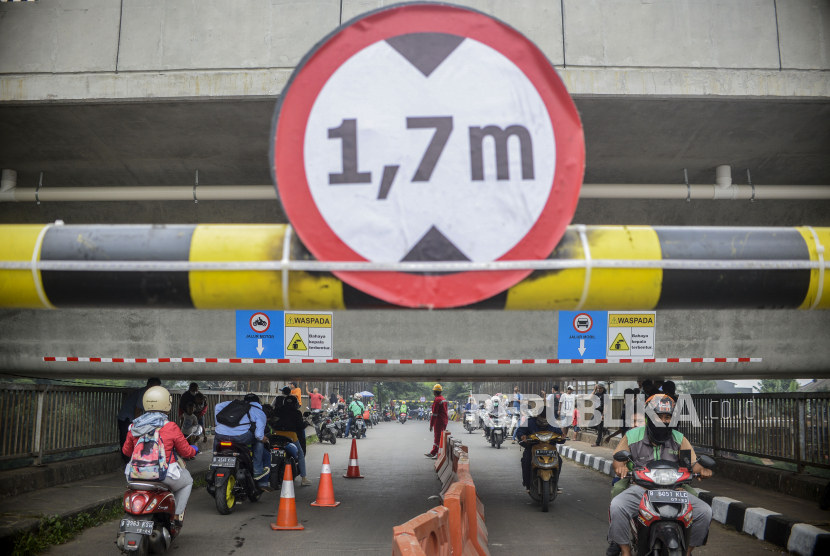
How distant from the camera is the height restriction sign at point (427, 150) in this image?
2512 mm

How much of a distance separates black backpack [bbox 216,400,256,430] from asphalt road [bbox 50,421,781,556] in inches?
50.2

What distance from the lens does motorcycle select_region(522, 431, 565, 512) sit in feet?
31.7

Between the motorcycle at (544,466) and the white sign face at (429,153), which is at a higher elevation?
the white sign face at (429,153)

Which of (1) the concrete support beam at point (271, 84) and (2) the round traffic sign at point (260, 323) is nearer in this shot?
(1) the concrete support beam at point (271, 84)

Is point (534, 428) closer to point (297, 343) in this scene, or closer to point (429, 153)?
point (297, 343)

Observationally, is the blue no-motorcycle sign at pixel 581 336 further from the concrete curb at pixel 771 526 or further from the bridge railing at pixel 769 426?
the bridge railing at pixel 769 426

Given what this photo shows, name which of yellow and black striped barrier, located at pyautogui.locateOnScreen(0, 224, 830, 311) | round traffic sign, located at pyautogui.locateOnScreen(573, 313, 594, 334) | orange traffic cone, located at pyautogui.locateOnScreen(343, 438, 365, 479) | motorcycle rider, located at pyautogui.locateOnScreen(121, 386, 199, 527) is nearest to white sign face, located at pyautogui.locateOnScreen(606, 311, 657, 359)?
round traffic sign, located at pyautogui.locateOnScreen(573, 313, 594, 334)

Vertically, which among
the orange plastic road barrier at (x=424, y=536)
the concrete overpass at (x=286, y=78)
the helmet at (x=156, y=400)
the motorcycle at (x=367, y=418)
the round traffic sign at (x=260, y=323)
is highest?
the concrete overpass at (x=286, y=78)

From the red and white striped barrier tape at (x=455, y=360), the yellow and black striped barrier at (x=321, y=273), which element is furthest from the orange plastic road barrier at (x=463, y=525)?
the yellow and black striped barrier at (x=321, y=273)

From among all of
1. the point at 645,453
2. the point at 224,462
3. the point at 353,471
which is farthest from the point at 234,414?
the point at 645,453

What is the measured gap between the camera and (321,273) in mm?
2531

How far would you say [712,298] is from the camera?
2.71 meters

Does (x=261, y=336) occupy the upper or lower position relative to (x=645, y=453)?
upper

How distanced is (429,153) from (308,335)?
7864mm
